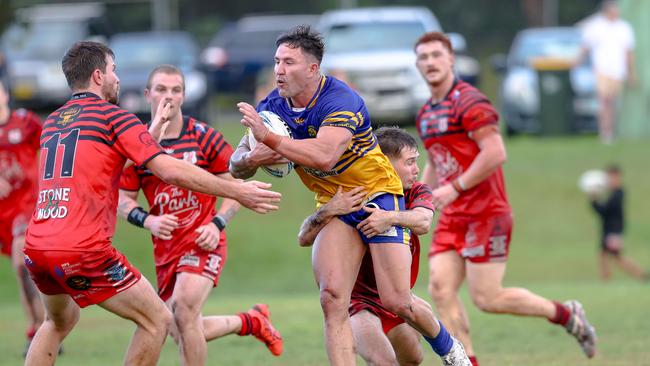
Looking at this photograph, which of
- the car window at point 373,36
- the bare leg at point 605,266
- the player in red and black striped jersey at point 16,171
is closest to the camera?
the player in red and black striped jersey at point 16,171

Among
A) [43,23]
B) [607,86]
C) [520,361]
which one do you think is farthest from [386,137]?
[43,23]

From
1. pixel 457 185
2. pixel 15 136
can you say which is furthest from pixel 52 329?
pixel 15 136

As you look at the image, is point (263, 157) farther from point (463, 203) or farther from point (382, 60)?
point (382, 60)

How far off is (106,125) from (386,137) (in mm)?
1788

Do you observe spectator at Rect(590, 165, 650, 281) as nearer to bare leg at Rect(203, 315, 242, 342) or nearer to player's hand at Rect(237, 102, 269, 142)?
bare leg at Rect(203, 315, 242, 342)

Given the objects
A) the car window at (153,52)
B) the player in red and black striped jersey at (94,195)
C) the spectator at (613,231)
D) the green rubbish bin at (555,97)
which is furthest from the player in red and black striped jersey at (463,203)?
the car window at (153,52)

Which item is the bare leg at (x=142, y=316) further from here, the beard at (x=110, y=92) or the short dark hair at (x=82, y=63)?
the short dark hair at (x=82, y=63)

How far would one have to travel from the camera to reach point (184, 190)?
775cm

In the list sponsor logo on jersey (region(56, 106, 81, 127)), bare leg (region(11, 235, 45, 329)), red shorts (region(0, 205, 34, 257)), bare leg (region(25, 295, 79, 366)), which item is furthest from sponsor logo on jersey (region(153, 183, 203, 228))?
red shorts (region(0, 205, 34, 257))

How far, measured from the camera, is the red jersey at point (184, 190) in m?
7.77

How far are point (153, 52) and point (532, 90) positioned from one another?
806 centimetres

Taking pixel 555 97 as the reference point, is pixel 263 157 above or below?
above

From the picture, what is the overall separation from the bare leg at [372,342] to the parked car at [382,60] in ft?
43.5

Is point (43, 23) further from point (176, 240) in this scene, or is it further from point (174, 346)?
point (176, 240)
